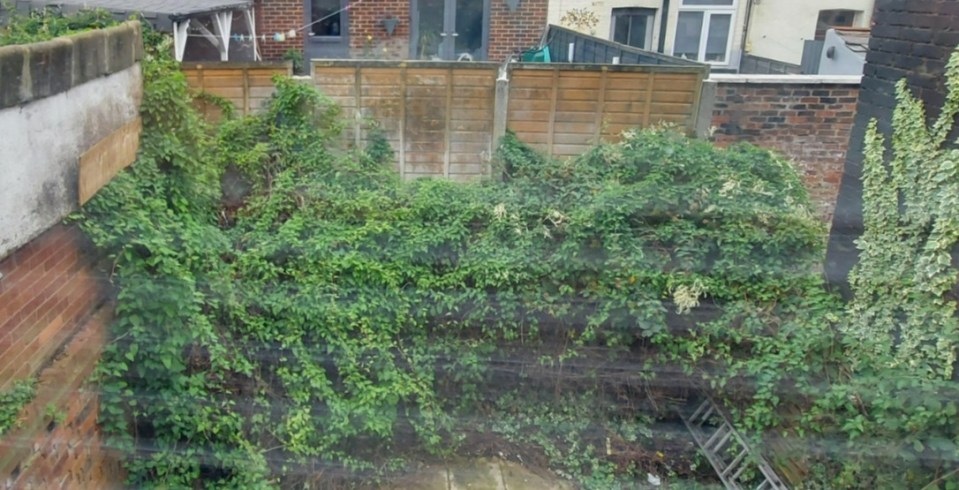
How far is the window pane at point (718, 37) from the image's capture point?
22.5 ft

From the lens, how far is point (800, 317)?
2131mm

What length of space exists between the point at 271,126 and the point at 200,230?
115 cm

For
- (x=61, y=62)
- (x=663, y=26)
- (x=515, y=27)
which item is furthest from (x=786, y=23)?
(x=61, y=62)

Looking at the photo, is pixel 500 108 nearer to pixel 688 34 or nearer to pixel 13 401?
pixel 13 401

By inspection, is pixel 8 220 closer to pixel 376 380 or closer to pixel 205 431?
pixel 205 431

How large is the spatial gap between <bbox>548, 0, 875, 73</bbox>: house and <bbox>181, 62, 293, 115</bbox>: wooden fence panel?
414 cm

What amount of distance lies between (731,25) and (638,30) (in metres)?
0.98

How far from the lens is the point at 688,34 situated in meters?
6.89

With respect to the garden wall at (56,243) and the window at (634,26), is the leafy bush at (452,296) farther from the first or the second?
the window at (634,26)

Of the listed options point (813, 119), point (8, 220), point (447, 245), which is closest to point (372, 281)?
point (447, 245)

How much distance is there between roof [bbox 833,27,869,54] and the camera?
15.4ft

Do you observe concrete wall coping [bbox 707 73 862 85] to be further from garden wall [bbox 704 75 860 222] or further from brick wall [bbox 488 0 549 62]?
brick wall [bbox 488 0 549 62]

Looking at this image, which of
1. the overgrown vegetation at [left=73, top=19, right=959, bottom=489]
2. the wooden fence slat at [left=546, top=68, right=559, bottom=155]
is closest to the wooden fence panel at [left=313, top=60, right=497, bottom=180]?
the wooden fence slat at [left=546, top=68, right=559, bottom=155]

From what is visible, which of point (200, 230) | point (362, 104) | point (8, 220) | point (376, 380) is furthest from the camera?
point (362, 104)
